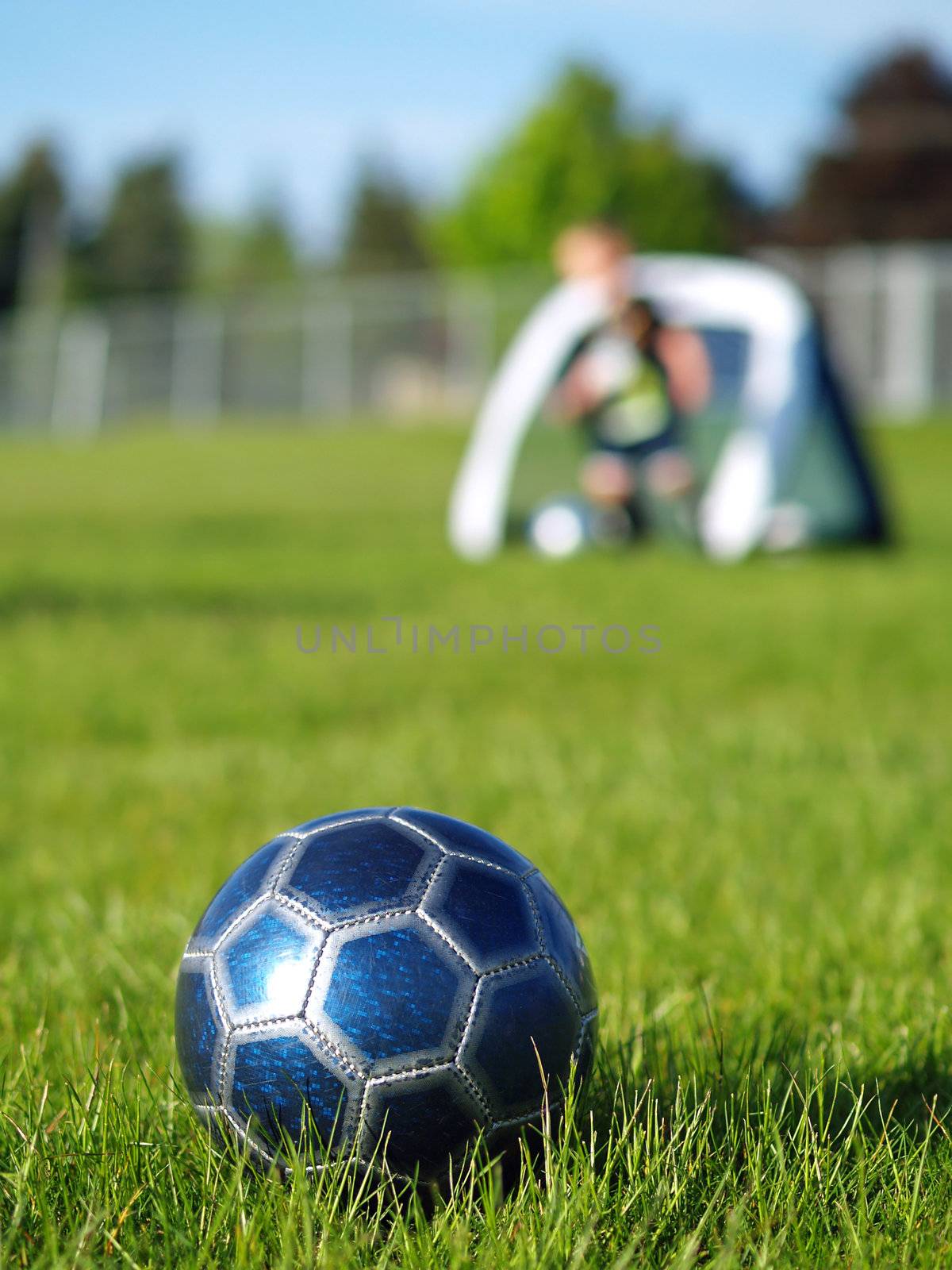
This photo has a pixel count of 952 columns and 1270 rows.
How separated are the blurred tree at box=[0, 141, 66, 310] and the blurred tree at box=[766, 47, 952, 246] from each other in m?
39.3

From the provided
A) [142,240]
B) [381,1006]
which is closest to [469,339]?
[381,1006]

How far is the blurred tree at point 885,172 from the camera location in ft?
150

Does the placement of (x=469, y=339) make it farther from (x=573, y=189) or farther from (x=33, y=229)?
(x=33, y=229)

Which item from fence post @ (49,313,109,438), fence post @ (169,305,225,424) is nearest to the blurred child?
fence post @ (169,305,225,424)

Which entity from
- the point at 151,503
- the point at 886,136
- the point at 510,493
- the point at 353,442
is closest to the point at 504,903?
the point at 510,493

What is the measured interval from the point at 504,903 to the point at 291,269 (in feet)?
330

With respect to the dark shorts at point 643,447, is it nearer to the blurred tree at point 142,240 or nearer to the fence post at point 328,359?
the fence post at point 328,359

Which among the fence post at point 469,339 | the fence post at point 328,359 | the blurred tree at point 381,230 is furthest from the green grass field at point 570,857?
the blurred tree at point 381,230

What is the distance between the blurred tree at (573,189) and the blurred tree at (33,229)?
84.3 ft

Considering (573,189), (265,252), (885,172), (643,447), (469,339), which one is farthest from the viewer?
(265,252)

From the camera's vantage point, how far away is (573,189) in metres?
50.4

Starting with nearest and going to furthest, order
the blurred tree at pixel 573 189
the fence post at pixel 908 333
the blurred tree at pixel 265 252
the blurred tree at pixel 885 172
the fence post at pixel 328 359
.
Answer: the fence post at pixel 908 333 → the fence post at pixel 328 359 → the blurred tree at pixel 885 172 → the blurred tree at pixel 573 189 → the blurred tree at pixel 265 252

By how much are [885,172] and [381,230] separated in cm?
4482

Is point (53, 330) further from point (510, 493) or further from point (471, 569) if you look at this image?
point (471, 569)
